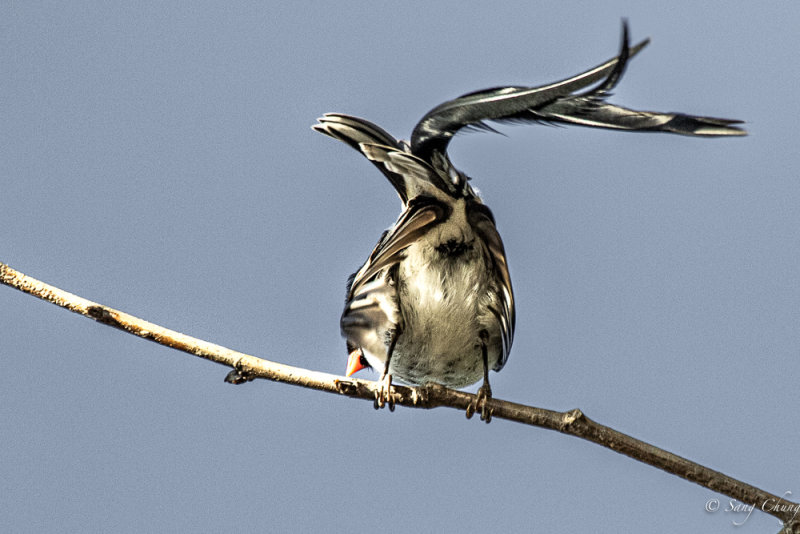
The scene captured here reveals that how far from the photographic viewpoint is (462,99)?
297cm

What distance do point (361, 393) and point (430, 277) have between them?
2.50 ft

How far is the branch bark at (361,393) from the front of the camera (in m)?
3.07

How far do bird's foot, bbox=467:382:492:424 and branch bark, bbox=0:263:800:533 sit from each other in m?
0.08

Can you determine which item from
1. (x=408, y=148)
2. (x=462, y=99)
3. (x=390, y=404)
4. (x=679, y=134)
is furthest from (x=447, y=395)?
(x=679, y=134)

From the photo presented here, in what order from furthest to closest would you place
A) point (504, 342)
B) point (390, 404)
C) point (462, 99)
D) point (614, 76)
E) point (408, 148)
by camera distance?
point (504, 342), point (390, 404), point (408, 148), point (462, 99), point (614, 76)

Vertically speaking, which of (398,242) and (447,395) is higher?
(398,242)

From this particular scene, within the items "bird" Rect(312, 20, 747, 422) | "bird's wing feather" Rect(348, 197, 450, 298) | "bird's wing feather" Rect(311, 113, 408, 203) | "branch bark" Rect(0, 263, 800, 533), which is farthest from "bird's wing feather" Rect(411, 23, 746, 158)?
"branch bark" Rect(0, 263, 800, 533)

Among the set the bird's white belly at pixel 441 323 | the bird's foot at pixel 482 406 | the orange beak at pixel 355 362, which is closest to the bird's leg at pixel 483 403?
the bird's foot at pixel 482 406

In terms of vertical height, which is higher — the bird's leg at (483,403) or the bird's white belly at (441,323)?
the bird's white belly at (441,323)

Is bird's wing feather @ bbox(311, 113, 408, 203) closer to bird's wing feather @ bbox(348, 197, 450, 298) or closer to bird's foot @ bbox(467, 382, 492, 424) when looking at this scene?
bird's wing feather @ bbox(348, 197, 450, 298)

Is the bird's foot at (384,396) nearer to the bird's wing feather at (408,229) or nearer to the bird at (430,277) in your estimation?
the bird at (430,277)

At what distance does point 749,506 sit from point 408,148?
1.79 m

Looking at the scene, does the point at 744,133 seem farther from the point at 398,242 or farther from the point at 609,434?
the point at 398,242

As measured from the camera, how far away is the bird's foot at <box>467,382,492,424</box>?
362 cm
